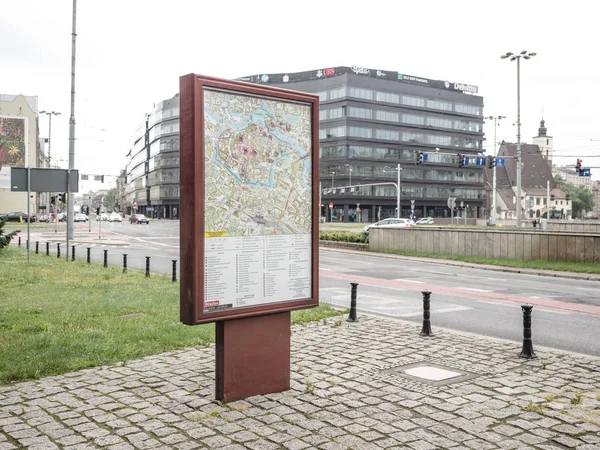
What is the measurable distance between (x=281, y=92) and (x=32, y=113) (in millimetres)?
112123

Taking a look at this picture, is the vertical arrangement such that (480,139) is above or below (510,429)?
above

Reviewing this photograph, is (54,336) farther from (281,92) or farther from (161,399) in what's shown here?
(281,92)

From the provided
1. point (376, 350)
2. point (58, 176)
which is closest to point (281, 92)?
point (376, 350)

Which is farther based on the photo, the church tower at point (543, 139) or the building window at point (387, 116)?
the church tower at point (543, 139)

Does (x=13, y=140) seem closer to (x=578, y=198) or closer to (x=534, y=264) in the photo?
(x=534, y=264)

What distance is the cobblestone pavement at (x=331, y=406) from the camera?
493 cm

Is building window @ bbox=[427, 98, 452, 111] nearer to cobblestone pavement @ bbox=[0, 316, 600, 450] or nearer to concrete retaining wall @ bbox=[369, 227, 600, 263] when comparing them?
concrete retaining wall @ bbox=[369, 227, 600, 263]

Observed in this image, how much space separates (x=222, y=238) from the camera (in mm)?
5848

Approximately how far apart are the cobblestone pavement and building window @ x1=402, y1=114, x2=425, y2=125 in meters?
103

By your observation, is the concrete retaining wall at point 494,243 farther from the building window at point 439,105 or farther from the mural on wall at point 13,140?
the building window at point 439,105

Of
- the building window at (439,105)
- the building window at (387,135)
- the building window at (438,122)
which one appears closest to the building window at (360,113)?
the building window at (387,135)

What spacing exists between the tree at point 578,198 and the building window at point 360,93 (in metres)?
75.3

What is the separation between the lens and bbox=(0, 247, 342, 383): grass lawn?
294 inches

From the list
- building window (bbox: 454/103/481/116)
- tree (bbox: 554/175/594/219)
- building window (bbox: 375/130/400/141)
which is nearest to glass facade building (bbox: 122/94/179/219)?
building window (bbox: 375/130/400/141)
